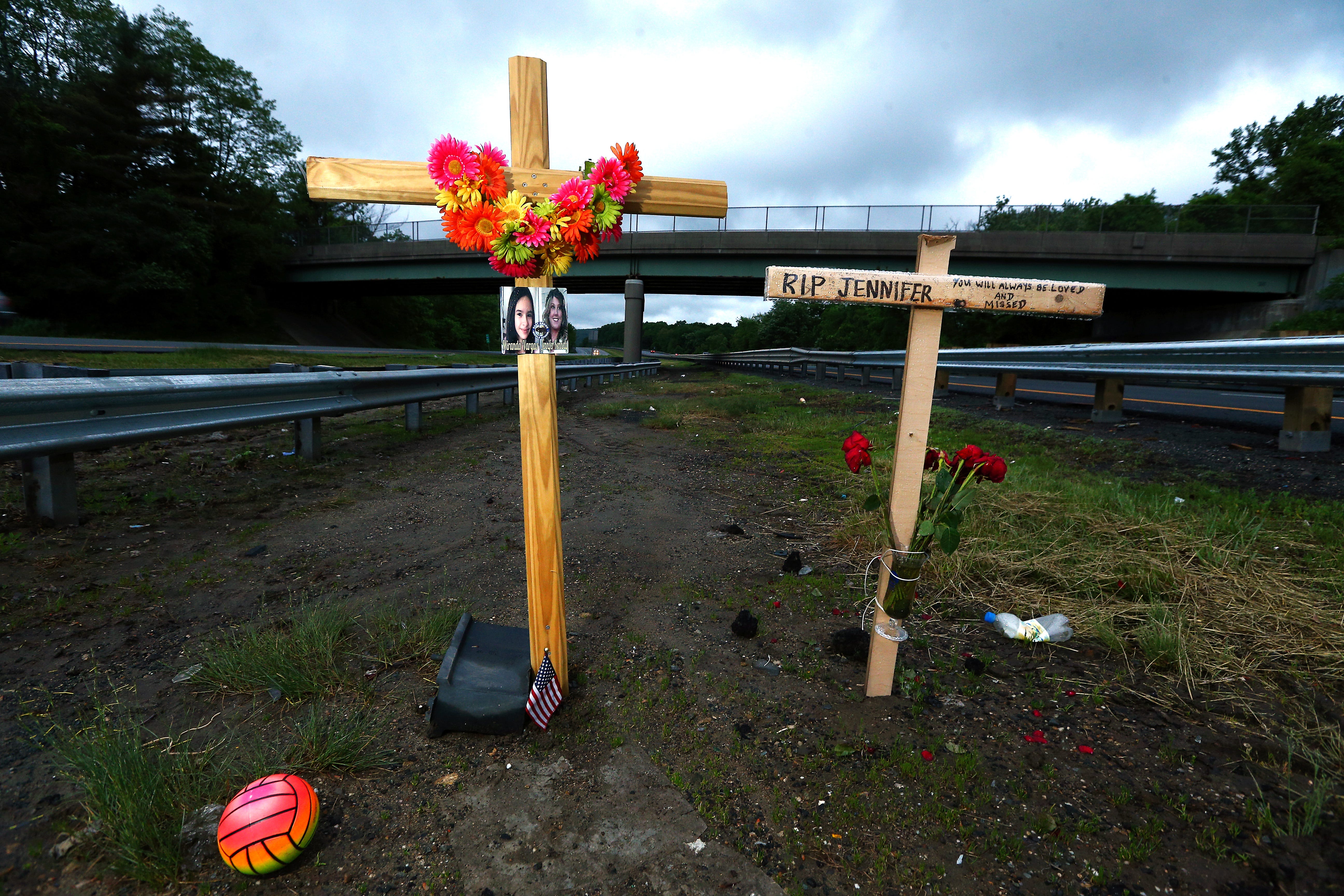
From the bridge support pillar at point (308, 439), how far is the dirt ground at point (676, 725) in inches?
55.6

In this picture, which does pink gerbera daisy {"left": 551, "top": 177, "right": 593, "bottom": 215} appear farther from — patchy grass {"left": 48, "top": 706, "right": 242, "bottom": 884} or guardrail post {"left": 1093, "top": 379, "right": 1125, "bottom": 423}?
guardrail post {"left": 1093, "top": 379, "right": 1125, "bottom": 423}

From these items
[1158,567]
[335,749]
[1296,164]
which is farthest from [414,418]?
[1296,164]

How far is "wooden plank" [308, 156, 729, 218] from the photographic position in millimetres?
2305

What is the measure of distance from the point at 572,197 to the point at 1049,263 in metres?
32.1

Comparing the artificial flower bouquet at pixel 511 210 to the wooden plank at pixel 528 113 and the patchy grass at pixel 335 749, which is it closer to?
the wooden plank at pixel 528 113

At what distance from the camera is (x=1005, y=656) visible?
108 inches

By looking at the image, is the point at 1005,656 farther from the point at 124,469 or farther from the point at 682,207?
the point at 124,469

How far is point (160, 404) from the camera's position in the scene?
3.71m

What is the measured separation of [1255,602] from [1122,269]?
104ft

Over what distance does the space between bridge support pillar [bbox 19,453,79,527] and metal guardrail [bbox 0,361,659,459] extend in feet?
A: 1.55

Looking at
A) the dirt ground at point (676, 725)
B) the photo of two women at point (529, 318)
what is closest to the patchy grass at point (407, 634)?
the dirt ground at point (676, 725)

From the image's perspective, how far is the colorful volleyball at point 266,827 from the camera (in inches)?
62.1

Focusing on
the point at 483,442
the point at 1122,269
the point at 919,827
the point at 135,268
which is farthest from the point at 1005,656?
the point at 135,268

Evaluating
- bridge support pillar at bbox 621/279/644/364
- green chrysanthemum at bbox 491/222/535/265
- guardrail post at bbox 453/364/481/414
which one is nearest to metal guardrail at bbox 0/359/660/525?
green chrysanthemum at bbox 491/222/535/265
